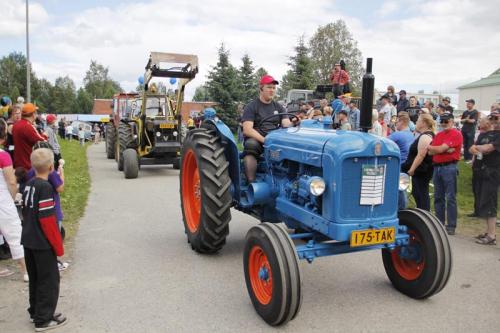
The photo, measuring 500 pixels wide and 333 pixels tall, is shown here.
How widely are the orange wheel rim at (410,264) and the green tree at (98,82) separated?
313ft

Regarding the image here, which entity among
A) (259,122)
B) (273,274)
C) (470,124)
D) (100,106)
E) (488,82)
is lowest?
(273,274)

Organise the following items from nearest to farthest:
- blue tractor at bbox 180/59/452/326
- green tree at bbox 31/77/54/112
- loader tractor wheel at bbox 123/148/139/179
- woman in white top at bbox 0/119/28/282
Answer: blue tractor at bbox 180/59/452/326, woman in white top at bbox 0/119/28/282, loader tractor wheel at bbox 123/148/139/179, green tree at bbox 31/77/54/112

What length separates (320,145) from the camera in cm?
396

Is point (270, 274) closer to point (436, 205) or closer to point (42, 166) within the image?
point (42, 166)

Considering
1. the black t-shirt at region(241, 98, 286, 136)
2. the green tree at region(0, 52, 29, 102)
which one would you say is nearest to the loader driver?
the black t-shirt at region(241, 98, 286, 136)

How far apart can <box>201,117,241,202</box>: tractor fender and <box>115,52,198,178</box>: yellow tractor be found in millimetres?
6146

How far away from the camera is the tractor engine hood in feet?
12.3

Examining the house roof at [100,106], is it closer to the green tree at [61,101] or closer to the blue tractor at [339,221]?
the green tree at [61,101]

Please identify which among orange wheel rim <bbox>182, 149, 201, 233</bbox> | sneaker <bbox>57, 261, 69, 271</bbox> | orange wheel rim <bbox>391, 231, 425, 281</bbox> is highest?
orange wheel rim <bbox>182, 149, 201, 233</bbox>

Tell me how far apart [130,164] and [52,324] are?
26.1 feet

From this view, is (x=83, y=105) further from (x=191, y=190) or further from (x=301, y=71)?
(x=191, y=190)

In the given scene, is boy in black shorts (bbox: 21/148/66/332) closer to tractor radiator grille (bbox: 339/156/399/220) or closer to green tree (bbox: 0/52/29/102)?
tractor radiator grille (bbox: 339/156/399/220)

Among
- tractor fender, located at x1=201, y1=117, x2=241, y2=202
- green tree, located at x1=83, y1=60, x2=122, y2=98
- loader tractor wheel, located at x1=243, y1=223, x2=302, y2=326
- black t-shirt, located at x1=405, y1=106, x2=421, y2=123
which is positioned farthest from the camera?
green tree, located at x1=83, y1=60, x2=122, y2=98

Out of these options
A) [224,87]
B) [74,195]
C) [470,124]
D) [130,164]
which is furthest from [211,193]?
[224,87]
